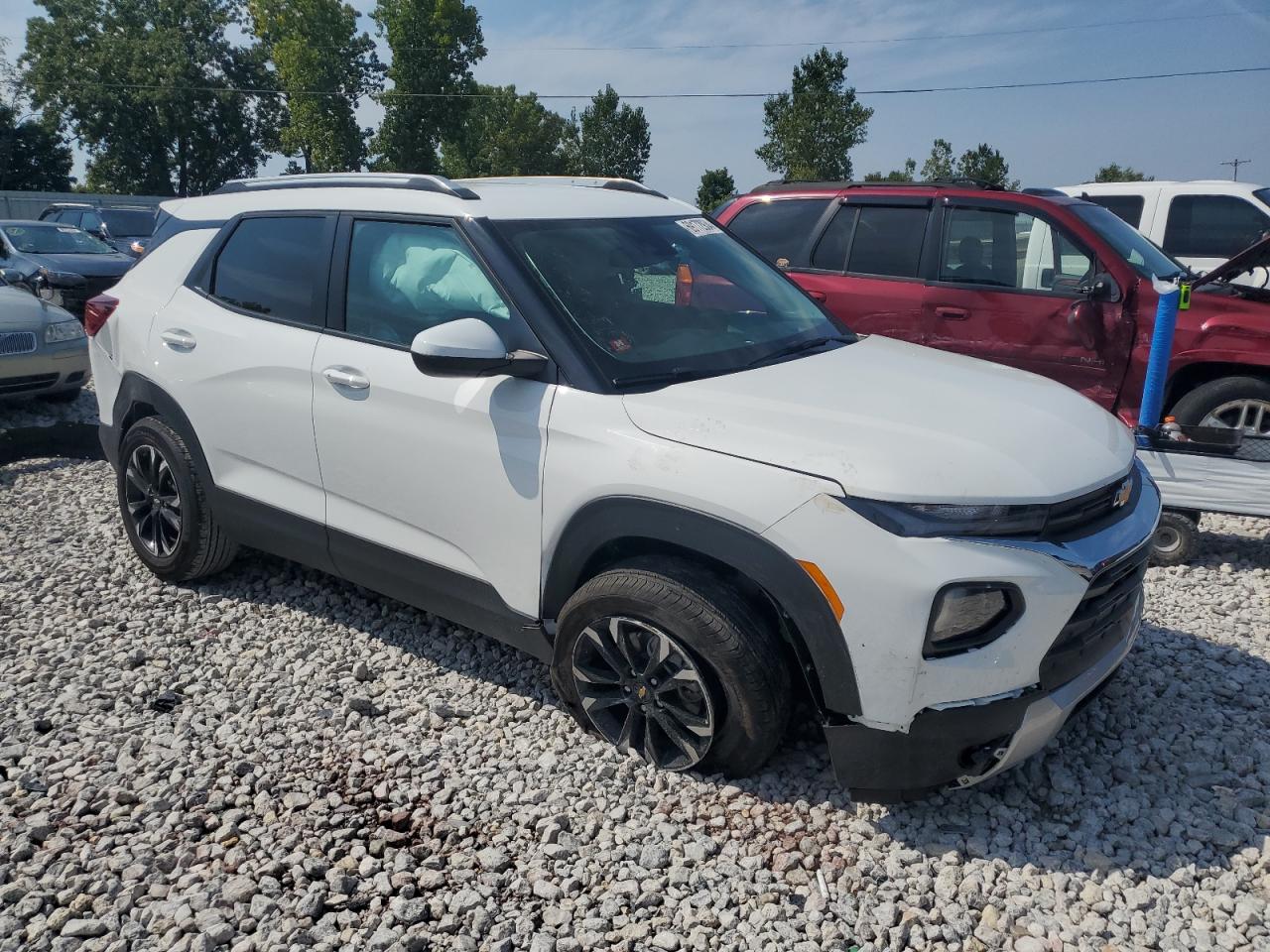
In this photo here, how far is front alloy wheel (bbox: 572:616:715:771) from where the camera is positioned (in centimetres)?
292

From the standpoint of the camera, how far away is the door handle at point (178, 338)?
4.13m

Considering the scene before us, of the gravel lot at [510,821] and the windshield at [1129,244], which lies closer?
the gravel lot at [510,821]

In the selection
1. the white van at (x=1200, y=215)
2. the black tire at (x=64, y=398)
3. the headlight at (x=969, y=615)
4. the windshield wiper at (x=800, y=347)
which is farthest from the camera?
Result: the white van at (x=1200, y=215)

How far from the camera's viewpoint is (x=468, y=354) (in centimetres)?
295

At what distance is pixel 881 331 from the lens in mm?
6613

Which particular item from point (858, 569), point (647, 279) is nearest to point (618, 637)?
point (858, 569)

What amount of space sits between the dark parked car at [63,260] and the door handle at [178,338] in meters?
9.03

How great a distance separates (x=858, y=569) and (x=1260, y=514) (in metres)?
3.40

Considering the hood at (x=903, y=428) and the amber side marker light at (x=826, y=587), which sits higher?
the hood at (x=903, y=428)

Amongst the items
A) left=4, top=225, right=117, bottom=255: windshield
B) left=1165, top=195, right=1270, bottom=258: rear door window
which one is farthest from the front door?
left=4, top=225, right=117, bottom=255: windshield

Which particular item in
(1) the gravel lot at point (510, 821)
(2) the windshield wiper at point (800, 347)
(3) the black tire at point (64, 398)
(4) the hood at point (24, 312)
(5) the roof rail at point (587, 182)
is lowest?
(1) the gravel lot at point (510, 821)

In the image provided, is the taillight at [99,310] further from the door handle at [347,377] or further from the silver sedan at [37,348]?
the silver sedan at [37,348]

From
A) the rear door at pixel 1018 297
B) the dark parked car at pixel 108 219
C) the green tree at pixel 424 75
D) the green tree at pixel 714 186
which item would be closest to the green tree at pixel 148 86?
the green tree at pixel 424 75

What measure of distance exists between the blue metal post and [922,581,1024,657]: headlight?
10.8 ft
